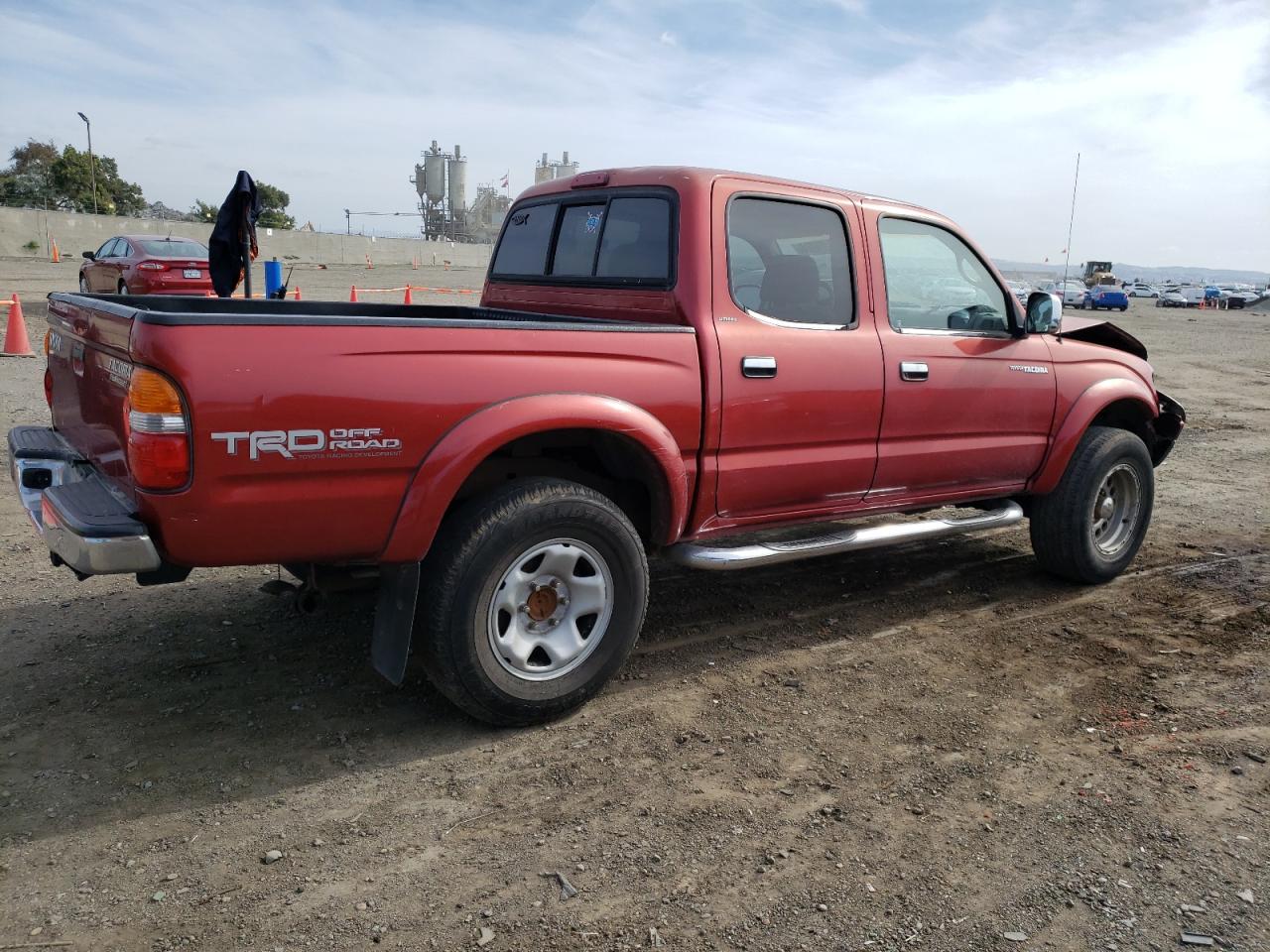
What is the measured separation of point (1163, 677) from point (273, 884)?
3.57 meters

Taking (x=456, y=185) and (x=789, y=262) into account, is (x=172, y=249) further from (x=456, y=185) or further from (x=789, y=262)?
(x=456, y=185)

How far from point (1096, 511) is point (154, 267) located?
15.3 metres

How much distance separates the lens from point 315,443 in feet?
10.1

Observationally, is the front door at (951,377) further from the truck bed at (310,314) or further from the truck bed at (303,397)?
the truck bed at (303,397)

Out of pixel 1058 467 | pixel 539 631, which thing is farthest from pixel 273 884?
pixel 1058 467

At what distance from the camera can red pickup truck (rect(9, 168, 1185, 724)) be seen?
303 centimetres

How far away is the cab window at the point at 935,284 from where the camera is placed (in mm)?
4738

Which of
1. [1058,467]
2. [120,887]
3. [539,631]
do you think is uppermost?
[1058,467]

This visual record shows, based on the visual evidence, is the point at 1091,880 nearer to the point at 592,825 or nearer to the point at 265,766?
the point at 592,825

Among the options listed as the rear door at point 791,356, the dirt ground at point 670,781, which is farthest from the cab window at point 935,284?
the dirt ground at point 670,781

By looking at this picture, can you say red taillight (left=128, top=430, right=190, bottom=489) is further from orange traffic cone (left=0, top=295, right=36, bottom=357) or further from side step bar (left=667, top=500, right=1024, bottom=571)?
orange traffic cone (left=0, top=295, right=36, bottom=357)

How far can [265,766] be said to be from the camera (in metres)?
3.36

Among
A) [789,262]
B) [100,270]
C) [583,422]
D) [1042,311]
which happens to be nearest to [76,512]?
[583,422]

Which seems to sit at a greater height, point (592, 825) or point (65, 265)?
point (65, 265)
